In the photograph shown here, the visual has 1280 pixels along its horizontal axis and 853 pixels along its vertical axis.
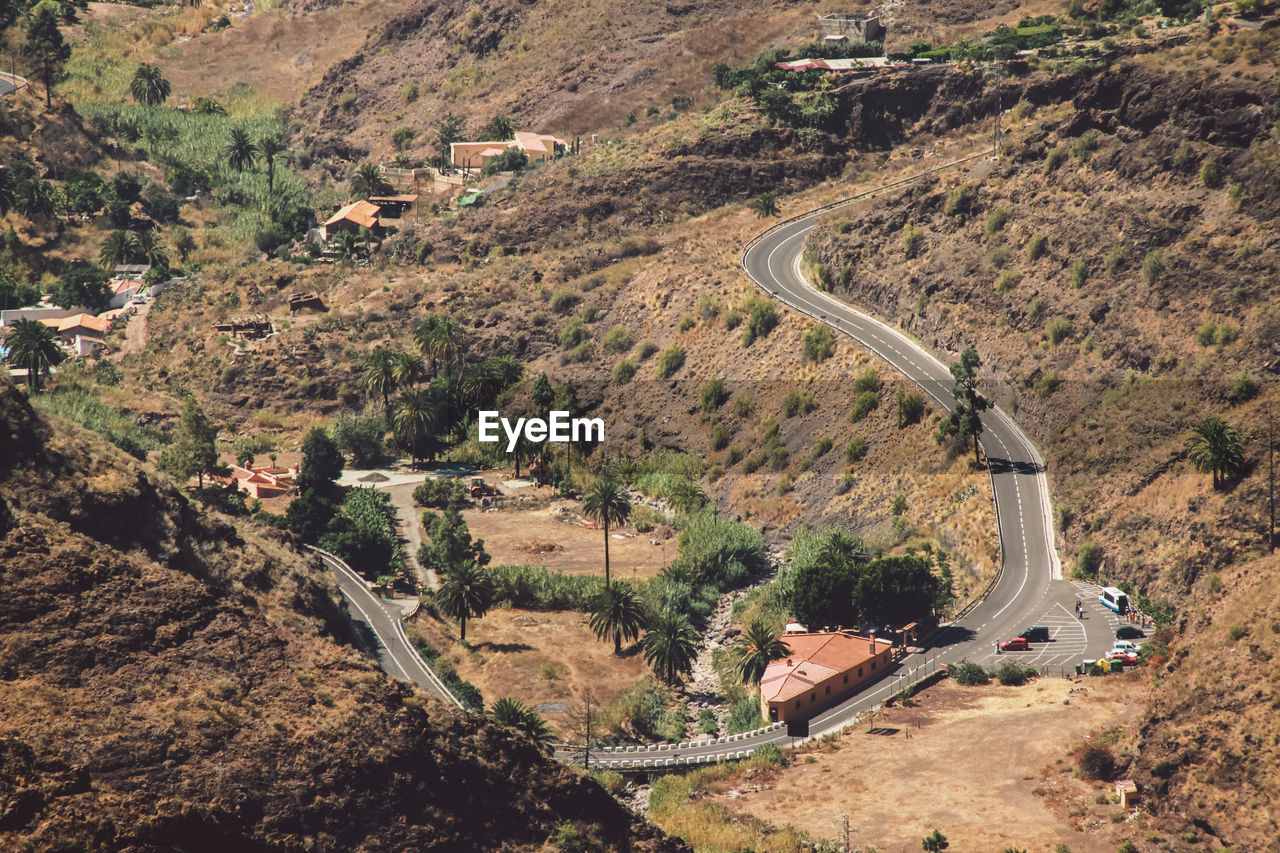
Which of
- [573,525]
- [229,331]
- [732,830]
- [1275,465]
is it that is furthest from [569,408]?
[732,830]

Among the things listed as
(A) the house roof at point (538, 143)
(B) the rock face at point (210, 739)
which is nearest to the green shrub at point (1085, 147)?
(A) the house roof at point (538, 143)

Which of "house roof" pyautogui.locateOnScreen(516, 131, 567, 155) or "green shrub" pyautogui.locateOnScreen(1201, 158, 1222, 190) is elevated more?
"green shrub" pyautogui.locateOnScreen(1201, 158, 1222, 190)

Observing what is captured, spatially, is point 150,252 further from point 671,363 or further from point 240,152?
point 671,363

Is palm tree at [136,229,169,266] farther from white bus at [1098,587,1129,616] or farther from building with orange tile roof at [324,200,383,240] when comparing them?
white bus at [1098,587,1129,616]

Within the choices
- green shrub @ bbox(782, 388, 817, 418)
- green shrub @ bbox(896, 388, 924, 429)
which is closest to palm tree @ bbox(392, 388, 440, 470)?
green shrub @ bbox(782, 388, 817, 418)

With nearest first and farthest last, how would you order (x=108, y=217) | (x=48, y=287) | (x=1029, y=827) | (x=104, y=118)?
(x=1029, y=827)
(x=48, y=287)
(x=108, y=217)
(x=104, y=118)

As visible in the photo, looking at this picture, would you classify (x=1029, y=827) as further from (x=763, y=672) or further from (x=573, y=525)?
(x=573, y=525)
